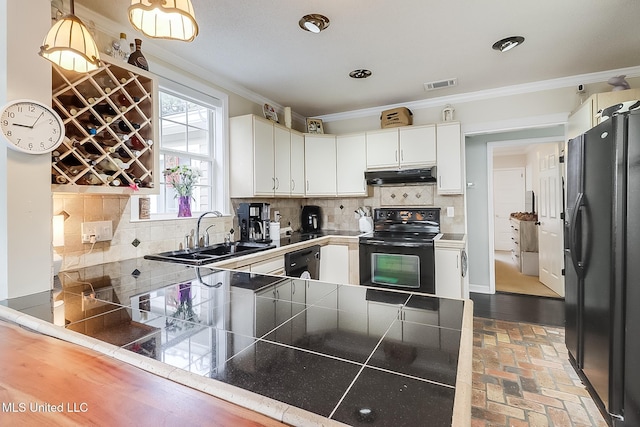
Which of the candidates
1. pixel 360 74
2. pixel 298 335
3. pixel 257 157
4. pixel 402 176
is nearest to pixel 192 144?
pixel 257 157

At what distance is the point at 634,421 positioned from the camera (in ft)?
5.09

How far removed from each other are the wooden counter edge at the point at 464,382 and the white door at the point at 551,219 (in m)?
3.78

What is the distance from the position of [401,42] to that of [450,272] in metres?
2.07

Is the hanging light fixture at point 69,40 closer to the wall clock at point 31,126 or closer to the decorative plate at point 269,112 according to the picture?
the wall clock at point 31,126

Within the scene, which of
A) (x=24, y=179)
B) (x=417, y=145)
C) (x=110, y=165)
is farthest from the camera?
(x=417, y=145)

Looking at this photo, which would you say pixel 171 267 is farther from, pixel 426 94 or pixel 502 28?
pixel 426 94

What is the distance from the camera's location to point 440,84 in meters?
3.23

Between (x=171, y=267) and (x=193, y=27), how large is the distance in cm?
134

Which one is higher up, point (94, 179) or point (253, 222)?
point (94, 179)

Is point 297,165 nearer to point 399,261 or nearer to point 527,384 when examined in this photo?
point 399,261

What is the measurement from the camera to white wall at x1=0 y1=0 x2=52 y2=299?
1.35 meters

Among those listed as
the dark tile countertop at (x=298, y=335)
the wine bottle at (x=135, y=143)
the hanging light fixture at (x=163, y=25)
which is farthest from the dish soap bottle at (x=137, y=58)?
the dark tile countertop at (x=298, y=335)

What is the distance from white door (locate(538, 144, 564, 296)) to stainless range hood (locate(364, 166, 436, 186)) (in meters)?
1.69

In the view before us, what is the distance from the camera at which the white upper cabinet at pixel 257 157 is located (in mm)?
3070
